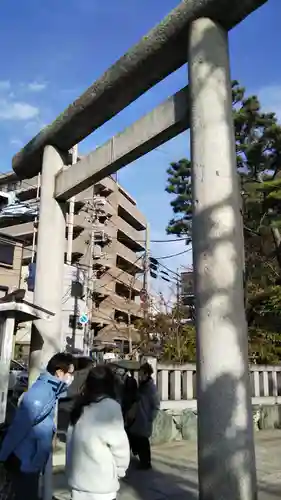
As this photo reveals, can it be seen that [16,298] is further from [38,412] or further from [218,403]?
[218,403]

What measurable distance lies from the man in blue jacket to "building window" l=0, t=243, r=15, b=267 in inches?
809

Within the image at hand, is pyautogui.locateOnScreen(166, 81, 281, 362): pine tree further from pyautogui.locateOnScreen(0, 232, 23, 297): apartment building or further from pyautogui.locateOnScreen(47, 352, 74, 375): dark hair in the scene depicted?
pyautogui.locateOnScreen(0, 232, 23, 297): apartment building

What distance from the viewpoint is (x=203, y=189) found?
13.2 feet

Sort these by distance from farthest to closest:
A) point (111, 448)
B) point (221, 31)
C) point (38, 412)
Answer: point (221, 31), point (38, 412), point (111, 448)

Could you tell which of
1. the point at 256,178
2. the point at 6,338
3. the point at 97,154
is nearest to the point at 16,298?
the point at 6,338

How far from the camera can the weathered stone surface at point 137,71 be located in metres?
4.39

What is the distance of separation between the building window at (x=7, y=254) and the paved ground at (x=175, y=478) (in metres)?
17.2

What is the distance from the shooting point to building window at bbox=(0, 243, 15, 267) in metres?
23.4

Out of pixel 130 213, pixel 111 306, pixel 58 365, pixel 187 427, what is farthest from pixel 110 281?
pixel 58 365

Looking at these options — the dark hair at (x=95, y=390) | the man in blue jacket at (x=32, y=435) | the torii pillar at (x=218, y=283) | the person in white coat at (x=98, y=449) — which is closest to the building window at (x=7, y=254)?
the torii pillar at (x=218, y=283)

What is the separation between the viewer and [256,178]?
14867 mm

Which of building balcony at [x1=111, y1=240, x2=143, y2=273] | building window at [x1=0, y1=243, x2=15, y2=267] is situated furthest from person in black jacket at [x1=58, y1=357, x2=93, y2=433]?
building balcony at [x1=111, y1=240, x2=143, y2=273]

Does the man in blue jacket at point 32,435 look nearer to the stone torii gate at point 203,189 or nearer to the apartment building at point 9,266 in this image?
the stone torii gate at point 203,189

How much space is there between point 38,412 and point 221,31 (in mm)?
4031
